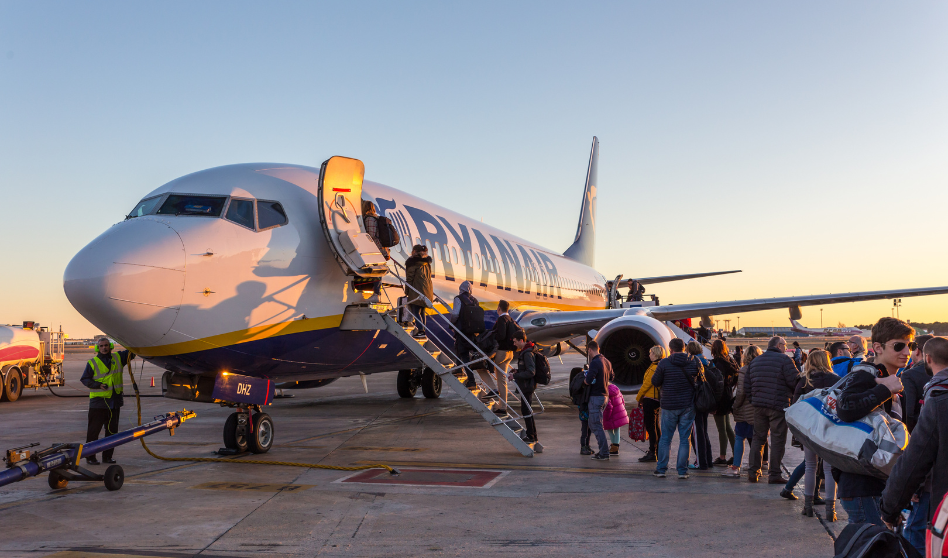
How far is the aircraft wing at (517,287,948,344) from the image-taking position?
14.2 m

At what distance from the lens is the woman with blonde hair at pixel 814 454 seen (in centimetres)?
616

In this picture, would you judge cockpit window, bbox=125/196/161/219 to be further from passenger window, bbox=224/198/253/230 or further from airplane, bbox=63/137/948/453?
passenger window, bbox=224/198/253/230

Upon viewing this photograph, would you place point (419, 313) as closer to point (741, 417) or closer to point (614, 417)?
point (614, 417)

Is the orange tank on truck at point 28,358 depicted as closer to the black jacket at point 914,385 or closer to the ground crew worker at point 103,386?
the ground crew worker at point 103,386

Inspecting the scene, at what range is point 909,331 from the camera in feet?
14.1

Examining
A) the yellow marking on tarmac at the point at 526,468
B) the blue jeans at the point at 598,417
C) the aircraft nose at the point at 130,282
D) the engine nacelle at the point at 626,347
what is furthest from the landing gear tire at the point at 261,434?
the engine nacelle at the point at 626,347

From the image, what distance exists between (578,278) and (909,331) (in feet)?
59.9

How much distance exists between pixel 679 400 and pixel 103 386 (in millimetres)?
7008

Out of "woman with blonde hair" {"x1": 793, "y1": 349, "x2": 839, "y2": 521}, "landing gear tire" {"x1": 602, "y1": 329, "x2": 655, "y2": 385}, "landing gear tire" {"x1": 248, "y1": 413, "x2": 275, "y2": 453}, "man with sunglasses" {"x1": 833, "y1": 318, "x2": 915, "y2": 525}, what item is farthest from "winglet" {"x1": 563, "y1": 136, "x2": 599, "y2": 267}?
"man with sunglasses" {"x1": 833, "y1": 318, "x2": 915, "y2": 525}

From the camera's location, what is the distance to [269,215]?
349 inches

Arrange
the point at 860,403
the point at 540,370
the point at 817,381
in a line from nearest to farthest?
the point at 860,403 < the point at 817,381 < the point at 540,370

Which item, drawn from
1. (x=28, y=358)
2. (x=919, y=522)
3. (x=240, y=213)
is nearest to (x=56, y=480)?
(x=240, y=213)

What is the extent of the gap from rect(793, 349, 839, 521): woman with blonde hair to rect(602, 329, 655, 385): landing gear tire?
6.06 m

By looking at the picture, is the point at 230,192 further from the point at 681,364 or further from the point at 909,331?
the point at 909,331
